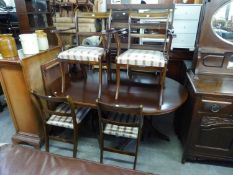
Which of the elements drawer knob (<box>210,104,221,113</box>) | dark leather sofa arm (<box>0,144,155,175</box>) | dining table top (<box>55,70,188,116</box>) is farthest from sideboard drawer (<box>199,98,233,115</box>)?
dark leather sofa arm (<box>0,144,155,175</box>)

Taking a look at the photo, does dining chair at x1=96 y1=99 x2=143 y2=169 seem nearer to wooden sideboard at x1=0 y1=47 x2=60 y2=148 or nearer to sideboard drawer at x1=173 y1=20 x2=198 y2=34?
wooden sideboard at x1=0 y1=47 x2=60 y2=148

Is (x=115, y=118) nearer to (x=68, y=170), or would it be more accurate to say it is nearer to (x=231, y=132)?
(x=68, y=170)

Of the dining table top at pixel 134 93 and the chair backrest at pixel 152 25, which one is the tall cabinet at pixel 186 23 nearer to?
the chair backrest at pixel 152 25

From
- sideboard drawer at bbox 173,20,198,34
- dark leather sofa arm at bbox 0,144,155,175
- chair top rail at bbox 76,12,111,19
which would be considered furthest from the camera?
sideboard drawer at bbox 173,20,198,34

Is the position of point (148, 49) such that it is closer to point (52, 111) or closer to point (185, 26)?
point (185, 26)

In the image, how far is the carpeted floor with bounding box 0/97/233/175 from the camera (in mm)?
1644

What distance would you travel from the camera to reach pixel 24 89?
5.47 ft

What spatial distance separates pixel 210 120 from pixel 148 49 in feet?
3.11

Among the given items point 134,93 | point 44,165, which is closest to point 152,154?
point 134,93

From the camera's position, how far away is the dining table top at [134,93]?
1.63 m

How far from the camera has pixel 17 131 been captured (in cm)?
193

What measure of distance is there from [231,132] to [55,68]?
1.82m

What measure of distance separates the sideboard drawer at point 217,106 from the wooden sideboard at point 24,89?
4.93 ft

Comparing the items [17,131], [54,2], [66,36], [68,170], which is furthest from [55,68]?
[54,2]
